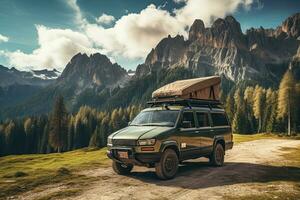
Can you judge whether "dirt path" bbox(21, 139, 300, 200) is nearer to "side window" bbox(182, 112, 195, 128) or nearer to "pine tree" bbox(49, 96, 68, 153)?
"side window" bbox(182, 112, 195, 128)

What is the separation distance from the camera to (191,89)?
16.1m

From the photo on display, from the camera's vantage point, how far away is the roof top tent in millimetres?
14062

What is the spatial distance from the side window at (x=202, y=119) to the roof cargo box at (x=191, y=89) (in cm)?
149

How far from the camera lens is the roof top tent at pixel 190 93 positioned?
14062 mm

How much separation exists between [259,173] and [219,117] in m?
3.63

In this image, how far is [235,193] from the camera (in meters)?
9.46

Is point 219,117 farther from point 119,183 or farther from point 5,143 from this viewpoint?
point 5,143

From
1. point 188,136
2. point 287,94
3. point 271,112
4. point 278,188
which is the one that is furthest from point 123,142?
point 271,112

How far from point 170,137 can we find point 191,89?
5150mm

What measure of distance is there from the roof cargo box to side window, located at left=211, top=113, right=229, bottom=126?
1.68 metres

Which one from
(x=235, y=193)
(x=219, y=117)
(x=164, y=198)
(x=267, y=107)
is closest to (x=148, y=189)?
(x=164, y=198)

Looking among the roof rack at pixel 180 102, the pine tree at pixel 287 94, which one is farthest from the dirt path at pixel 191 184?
the pine tree at pixel 287 94

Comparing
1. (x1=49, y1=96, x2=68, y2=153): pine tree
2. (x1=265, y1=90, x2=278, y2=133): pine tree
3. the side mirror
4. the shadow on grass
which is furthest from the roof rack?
(x1=265, y1=90, x2=278, y2=133): pine tree

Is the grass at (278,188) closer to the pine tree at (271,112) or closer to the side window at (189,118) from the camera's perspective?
the side window at (189,118)
